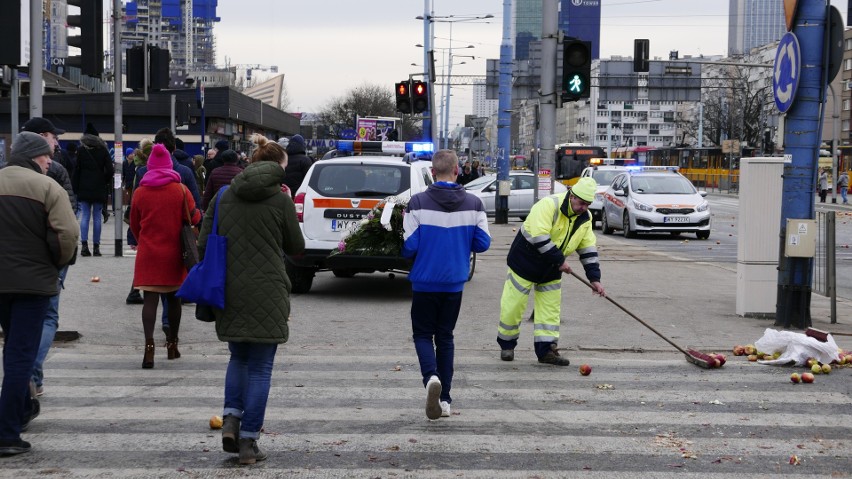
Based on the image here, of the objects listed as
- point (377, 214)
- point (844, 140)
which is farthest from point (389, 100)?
point (377, 214)

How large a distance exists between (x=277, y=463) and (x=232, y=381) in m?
0.52

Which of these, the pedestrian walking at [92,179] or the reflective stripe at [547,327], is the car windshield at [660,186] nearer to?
the pedestrian walking at [92,179]

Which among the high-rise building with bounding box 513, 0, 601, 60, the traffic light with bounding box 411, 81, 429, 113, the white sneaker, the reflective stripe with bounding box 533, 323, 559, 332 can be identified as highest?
the high-rise building with bounding box 513, 0, 601, 60

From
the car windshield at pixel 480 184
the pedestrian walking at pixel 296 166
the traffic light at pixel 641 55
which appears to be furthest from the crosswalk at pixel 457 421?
the traffic light at pixel 641 55

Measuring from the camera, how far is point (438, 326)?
7250 millimetres

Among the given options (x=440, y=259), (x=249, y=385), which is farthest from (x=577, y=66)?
(x=249, y=385)

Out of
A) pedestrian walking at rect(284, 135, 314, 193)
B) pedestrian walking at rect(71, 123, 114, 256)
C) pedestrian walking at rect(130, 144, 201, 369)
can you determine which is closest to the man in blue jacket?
pedestrian walking at rect(130, 144, 201, 369)

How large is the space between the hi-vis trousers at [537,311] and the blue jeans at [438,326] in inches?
80.0

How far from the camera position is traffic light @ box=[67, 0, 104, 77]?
11883 millimetres

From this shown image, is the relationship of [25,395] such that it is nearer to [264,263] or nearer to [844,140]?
[264,263]

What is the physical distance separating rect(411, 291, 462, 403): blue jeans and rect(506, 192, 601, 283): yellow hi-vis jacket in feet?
6.21

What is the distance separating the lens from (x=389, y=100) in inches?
4461

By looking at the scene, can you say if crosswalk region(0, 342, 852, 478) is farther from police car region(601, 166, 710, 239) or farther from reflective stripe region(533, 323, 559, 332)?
police car region(601, 166, 710, 239)

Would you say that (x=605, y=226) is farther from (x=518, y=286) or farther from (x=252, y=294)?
(x=252, y=294)
